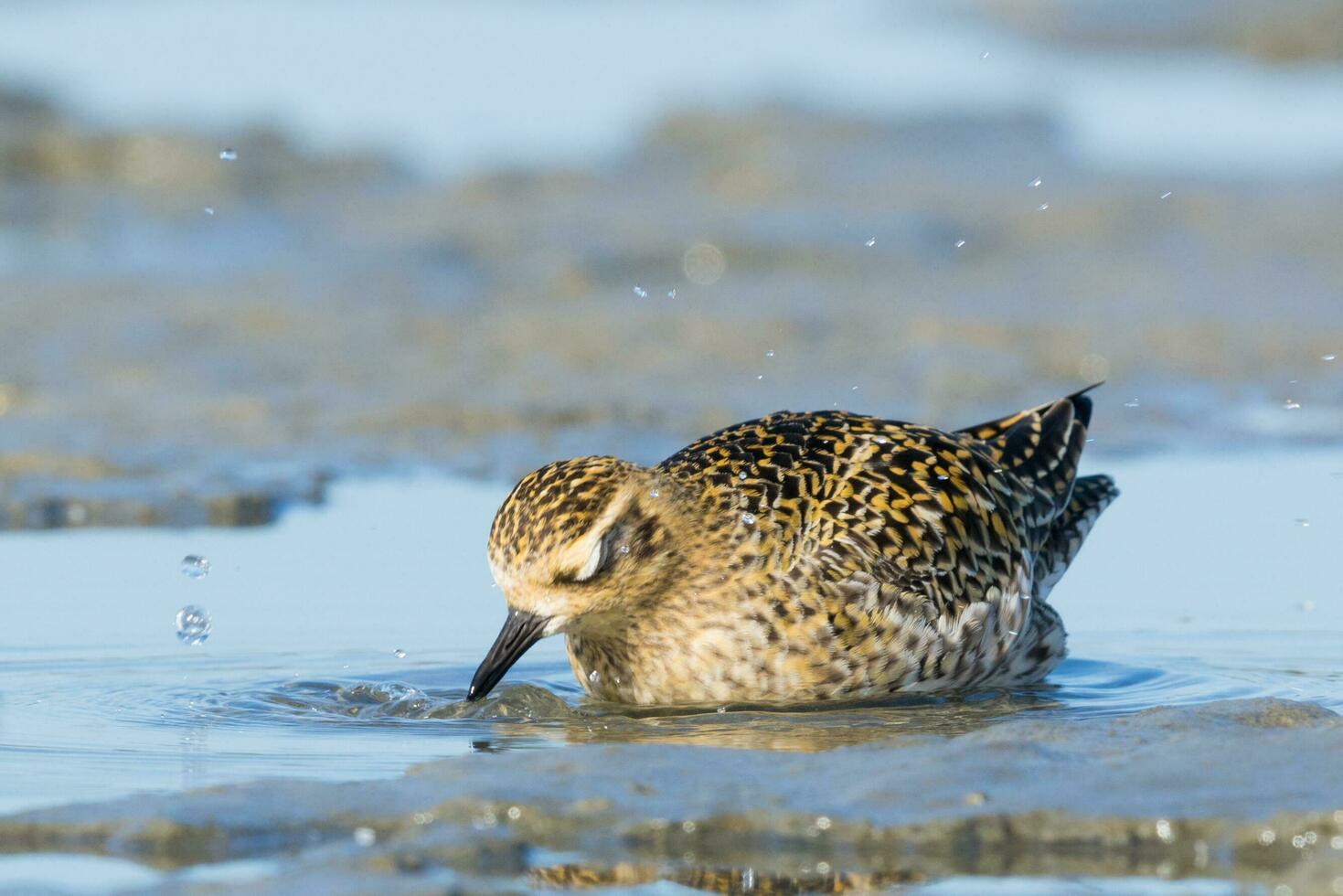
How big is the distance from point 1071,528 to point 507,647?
2.72 meters

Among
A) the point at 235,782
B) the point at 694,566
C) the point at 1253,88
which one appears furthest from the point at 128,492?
the point at 1253,88

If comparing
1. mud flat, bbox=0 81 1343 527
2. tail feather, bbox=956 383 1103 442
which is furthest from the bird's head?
mud flat, bbox=0 81 1343 527

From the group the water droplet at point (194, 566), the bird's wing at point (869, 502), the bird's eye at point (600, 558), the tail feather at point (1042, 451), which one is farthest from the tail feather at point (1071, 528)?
the water droplet at point (194, 566)

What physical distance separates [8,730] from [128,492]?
3.51m

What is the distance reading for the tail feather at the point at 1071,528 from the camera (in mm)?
8578

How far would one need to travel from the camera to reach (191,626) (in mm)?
8180

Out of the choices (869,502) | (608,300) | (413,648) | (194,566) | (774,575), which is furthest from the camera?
(608,300)

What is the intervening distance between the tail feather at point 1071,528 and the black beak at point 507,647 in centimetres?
218

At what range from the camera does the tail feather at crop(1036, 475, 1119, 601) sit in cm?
858

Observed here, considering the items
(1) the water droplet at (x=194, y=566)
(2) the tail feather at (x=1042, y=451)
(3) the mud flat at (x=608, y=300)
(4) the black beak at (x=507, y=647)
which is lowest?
(4) the black beak at (x=507, y=647)

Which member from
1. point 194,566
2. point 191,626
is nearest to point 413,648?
point 191,626

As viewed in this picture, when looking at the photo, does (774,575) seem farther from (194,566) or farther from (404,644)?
(194,566)

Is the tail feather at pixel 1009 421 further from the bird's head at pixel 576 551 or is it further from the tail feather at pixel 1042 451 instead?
the bird's head at pixel 576 551

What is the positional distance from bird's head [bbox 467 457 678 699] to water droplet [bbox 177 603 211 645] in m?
1.55
